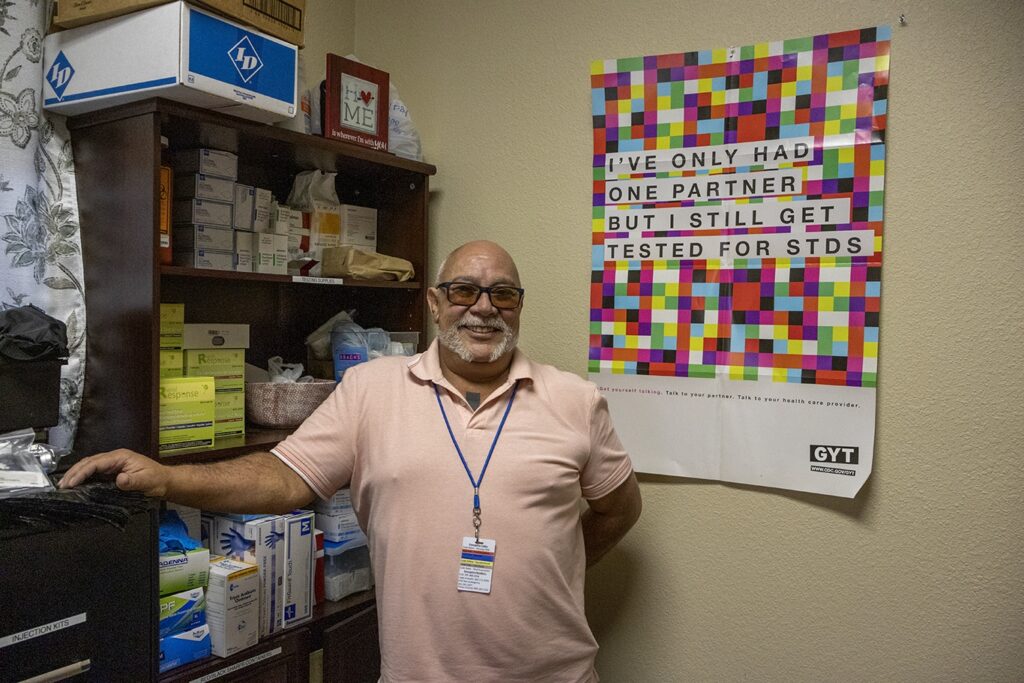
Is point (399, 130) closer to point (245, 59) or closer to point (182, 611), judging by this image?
point (245, 59)

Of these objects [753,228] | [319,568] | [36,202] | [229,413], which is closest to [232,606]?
[319,568]

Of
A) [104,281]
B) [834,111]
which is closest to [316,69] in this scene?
[104,281]

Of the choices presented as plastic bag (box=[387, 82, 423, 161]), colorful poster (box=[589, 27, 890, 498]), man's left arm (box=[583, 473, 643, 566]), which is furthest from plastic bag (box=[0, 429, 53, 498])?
colorful poster (box=[589, 27, 890, 498])

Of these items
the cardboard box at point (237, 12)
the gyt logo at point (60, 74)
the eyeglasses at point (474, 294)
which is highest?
the cardboard box at point (237, 12)

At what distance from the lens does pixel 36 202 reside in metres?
1.78

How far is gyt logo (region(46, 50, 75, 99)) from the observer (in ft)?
5.67

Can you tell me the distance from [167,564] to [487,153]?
1.46 m

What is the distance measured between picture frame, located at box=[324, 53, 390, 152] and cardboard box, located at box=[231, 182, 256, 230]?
254mm

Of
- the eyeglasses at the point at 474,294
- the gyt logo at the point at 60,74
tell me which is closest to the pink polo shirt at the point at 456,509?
the eyeglasses at the point at 474,294

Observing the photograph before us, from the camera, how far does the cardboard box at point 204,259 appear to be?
1.85 metres

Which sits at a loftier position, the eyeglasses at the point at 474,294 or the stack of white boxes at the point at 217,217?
the stack of white boxes at the point at 217,217

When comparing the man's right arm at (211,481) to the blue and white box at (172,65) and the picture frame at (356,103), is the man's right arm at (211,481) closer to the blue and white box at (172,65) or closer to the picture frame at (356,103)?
the blue and white box at (172,65)

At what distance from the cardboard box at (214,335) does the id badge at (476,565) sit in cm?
80

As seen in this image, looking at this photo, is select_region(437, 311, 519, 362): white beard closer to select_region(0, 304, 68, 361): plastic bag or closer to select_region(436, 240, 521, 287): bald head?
select_region(436, 240, 521, 287): bald head
